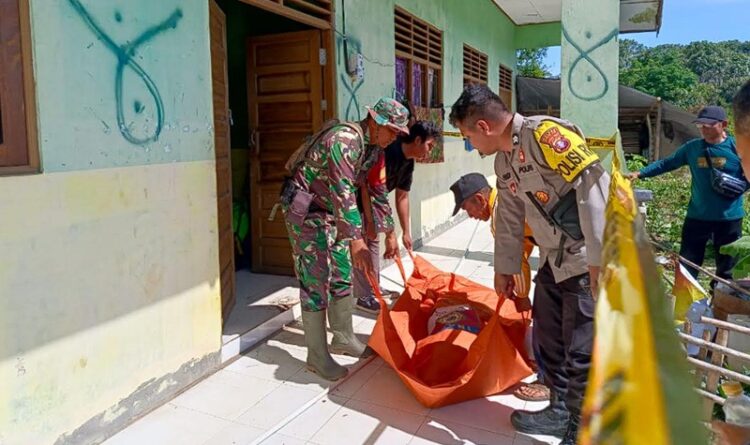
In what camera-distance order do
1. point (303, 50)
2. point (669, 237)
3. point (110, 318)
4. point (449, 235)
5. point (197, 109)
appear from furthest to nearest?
1. point (449, 235)
2. point (669, 237)
3. point (303, 50)
4. point (197, 109)
5. point (110, 318)

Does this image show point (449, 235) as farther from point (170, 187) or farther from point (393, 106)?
point (170, 187)

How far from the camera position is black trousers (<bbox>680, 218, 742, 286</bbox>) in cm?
423

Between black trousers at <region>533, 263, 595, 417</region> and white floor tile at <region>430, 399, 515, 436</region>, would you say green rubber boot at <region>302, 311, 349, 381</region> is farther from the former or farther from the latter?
black trousers at <region>533, 263, 595, 417</region>

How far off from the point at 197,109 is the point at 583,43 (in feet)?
11.3

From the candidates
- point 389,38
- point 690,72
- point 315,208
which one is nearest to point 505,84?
point 389,38

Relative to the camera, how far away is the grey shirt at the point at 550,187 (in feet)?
7.05

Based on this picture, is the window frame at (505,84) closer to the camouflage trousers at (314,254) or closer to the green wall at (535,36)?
the green wall at (535,36)

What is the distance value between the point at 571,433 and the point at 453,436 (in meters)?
0.52

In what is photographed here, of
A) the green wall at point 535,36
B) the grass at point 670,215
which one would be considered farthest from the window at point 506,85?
the grass at point 670,215

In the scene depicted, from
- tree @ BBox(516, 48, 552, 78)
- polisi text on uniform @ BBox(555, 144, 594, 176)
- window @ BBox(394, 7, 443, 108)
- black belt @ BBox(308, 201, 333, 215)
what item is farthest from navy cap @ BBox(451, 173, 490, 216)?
tree @ BBox(516, 48, 552, 78)

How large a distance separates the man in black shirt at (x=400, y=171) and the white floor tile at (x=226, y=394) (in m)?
1.29

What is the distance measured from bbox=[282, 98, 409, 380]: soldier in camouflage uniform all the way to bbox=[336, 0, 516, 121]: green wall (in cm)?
161

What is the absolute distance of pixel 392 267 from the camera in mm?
5660

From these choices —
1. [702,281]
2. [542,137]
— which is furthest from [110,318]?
[702,281]
